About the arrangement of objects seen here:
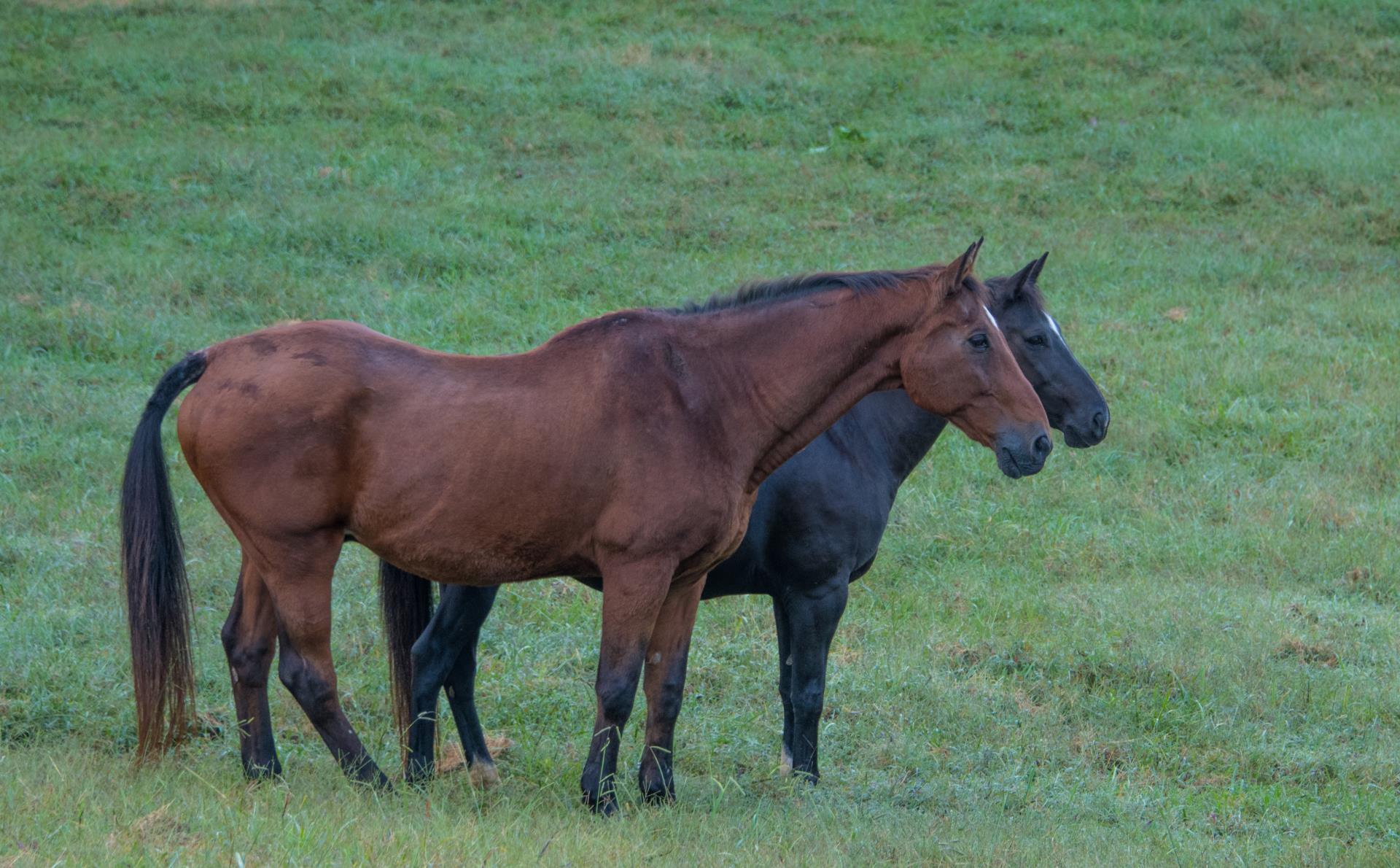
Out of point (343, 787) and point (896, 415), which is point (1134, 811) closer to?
point (896, 415)

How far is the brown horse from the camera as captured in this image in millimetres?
4957

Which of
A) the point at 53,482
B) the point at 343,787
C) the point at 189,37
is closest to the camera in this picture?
the point at 343,787

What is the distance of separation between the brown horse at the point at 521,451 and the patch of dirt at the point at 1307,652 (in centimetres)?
301

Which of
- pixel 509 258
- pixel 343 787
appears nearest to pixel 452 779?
pixel 343 787

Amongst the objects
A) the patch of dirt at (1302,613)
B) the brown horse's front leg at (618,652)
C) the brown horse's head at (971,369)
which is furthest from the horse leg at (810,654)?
the patch of dirt at (1302,613)

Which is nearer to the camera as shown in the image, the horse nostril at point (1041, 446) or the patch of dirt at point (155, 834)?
the patch of dirt at point (155, 834)

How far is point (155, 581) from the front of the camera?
5168 millimetres

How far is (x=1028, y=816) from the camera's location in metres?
5.35

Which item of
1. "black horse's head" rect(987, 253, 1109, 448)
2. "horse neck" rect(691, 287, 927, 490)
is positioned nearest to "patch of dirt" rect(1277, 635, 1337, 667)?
"black horse's head" rect(987, 253, 1109, 448)

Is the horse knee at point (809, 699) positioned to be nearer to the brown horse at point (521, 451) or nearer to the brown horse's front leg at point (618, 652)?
the brown horse at point (521, 451)

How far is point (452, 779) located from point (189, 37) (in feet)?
57.8

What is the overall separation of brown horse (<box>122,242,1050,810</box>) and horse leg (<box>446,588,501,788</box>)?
2.19 feet

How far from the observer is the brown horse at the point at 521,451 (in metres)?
4.96

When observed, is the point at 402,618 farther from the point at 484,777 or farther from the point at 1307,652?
the point at 1307,652
